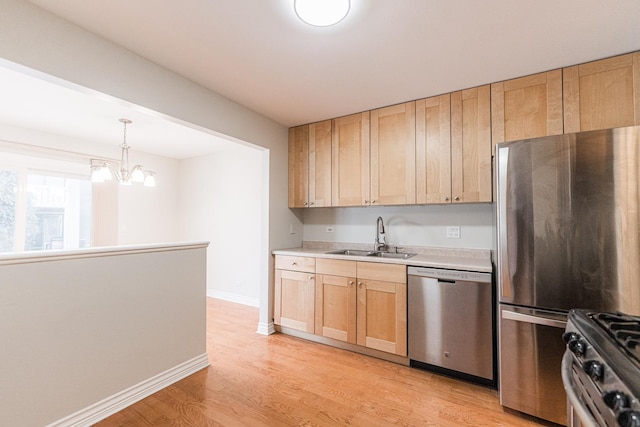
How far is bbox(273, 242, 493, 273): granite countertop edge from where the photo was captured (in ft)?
7.17

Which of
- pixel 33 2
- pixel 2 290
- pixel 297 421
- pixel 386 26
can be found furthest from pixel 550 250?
pixel 33 2

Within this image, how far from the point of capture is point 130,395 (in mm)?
1896

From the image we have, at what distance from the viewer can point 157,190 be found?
16.3 feet

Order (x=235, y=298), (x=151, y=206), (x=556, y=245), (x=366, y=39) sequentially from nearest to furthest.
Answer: (x=556, y=245) → (x=366, y=39) → (x=235, y=298) → (x=151, y=206)

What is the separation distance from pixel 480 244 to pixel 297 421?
216cm

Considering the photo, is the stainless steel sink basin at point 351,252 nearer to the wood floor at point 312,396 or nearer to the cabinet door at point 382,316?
the cabinet door at point 382,316

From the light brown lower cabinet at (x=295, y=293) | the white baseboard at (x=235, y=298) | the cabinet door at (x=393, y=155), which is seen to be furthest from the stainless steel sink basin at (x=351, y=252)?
the white baseboard at (x=235, y=298)

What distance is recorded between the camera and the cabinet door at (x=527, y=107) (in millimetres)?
2096

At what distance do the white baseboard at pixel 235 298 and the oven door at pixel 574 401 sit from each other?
12.2ft

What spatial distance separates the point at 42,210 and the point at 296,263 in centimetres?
372

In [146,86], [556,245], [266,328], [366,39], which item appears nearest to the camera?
[556,245]

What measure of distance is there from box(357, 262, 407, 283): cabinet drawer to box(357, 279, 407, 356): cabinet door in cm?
4

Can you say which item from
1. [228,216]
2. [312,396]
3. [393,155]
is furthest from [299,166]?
[312,396]

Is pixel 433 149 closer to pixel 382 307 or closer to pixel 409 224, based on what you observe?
pixel 409 224
